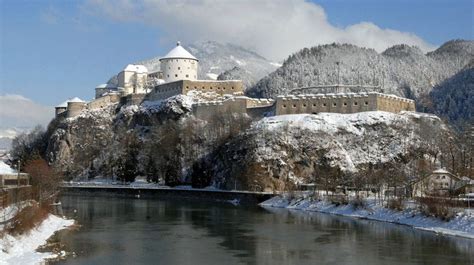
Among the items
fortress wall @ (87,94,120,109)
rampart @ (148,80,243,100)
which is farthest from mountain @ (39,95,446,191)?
fortress wall @ (87,94,120,109)

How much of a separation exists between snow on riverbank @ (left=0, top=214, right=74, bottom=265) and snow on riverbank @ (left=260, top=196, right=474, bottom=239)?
1908 centimetres

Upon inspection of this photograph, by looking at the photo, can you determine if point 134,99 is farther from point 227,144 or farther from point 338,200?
point 338,200

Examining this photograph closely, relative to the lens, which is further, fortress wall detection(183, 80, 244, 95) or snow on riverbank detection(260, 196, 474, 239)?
fortress wall detection(183, 80, 244, 95)

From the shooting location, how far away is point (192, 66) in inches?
3322

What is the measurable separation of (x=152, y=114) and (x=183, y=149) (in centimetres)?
1027

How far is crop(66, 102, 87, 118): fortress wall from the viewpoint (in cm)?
8481

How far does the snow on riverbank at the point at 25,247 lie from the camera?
20422 mm

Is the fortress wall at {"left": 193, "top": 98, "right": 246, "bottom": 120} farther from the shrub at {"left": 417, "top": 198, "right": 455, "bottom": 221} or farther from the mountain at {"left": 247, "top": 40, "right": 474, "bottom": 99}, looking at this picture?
the shrub at {"left": 417, "top": 198, "right": 455, "bottom": 221}

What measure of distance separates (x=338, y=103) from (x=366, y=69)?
56524 mm

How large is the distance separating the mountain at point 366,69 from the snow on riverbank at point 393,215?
5603cm

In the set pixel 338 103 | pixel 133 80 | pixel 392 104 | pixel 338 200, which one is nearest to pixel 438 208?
pixel 338 200

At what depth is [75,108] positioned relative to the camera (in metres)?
84.9

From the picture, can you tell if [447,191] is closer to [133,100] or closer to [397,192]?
[397,192]

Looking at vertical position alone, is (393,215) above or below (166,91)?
below
